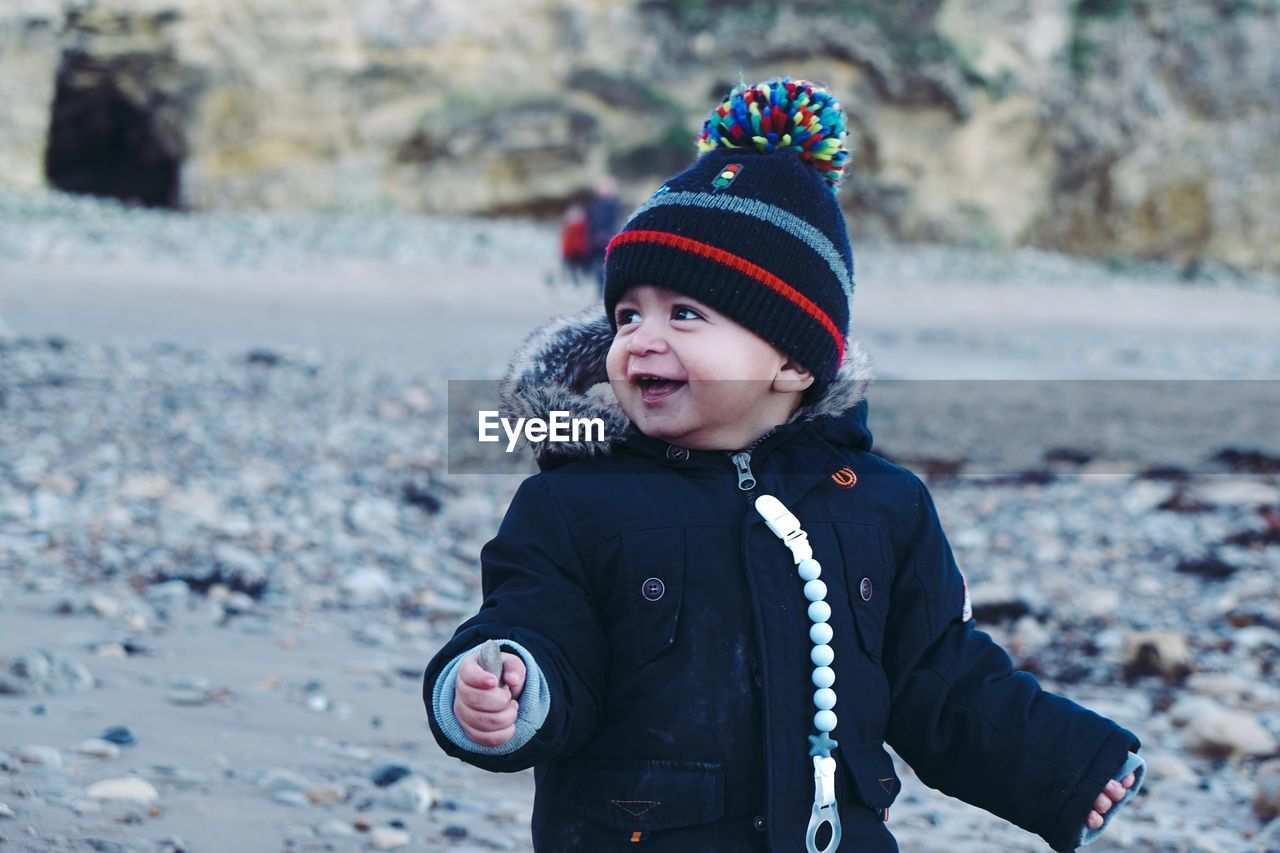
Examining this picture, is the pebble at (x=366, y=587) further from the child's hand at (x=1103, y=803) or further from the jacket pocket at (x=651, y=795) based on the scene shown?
the child's hand at (x=1103, y=803)

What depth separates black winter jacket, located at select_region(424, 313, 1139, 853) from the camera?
6.42 feet

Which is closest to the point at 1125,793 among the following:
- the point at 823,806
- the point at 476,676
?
the point at 823,806

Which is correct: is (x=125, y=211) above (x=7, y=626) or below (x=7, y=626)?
above

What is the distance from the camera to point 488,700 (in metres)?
1.79

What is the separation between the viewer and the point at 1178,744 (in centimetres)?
405

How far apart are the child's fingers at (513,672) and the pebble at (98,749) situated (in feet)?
5.31

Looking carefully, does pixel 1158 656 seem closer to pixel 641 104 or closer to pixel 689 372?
pixel 689 372

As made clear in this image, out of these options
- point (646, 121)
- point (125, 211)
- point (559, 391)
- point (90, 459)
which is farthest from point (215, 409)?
point (646, 121)

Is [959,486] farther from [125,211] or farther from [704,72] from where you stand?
[704,72]

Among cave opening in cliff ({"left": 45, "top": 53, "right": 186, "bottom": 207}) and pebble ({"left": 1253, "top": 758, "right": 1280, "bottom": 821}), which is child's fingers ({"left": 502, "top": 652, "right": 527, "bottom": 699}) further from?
cave opening in cliff ({"left": 45, "top": 53, "right": 186, "bottom": 207})

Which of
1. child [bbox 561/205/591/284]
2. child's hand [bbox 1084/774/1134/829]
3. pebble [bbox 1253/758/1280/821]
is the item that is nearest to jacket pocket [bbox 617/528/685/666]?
child's hand [bbox 1084/774/1134/829]

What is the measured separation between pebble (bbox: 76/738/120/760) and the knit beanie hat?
1.61 metres

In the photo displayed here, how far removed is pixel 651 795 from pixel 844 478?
1.92 feet

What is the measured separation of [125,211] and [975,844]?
19.6m
